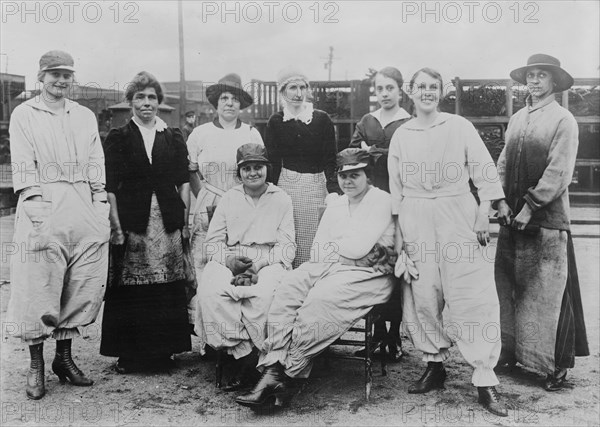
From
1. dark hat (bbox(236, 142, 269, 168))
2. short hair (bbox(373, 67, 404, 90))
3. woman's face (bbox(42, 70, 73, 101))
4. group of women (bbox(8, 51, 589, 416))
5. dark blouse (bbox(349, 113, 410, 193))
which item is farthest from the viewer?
dark blouse (bbox(349, 113, 410, 193))

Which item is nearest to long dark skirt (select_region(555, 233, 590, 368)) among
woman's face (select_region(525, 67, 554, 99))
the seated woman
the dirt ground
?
the dirt ground

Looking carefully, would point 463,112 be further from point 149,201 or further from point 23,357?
point 23,357

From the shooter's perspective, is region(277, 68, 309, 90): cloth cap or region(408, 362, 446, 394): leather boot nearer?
region(408, 362, 446, 394): leather boot

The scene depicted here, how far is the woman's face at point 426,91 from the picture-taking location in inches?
145

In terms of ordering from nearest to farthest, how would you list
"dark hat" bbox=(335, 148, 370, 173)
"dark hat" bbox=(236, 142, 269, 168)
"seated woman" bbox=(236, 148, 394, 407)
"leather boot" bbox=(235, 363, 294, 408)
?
"leather boot" bbox=(235, 363, 294, 408) → "seated woman" bbox=(236, 148, 394, 407) → "dark hat" bbox=(335, 148, 370, 173) → "dark hat" bbox=(236, 142, 269, 168)

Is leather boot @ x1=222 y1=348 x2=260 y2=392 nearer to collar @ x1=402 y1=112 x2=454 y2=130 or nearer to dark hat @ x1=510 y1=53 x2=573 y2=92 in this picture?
collar @ x1=402 y1=112 x2=454 y2=130

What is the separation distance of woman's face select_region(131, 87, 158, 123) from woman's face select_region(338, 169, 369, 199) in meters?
1.40

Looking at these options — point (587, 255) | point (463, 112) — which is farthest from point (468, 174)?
point (463, 112)

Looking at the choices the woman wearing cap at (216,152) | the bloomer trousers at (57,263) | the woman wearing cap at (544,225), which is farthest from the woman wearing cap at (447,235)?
the bloomer trousers at (57,263)

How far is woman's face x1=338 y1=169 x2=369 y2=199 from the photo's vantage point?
392 cm

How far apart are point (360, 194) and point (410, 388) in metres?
1.31

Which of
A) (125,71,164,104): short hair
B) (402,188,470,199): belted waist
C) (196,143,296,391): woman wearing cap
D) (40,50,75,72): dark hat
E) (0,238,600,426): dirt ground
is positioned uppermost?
(40,50,75,72): dark hat

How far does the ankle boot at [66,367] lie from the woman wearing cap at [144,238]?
0.89 feet

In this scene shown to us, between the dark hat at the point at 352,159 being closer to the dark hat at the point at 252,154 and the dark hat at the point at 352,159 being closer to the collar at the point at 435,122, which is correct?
the collar at the point at 435,122
